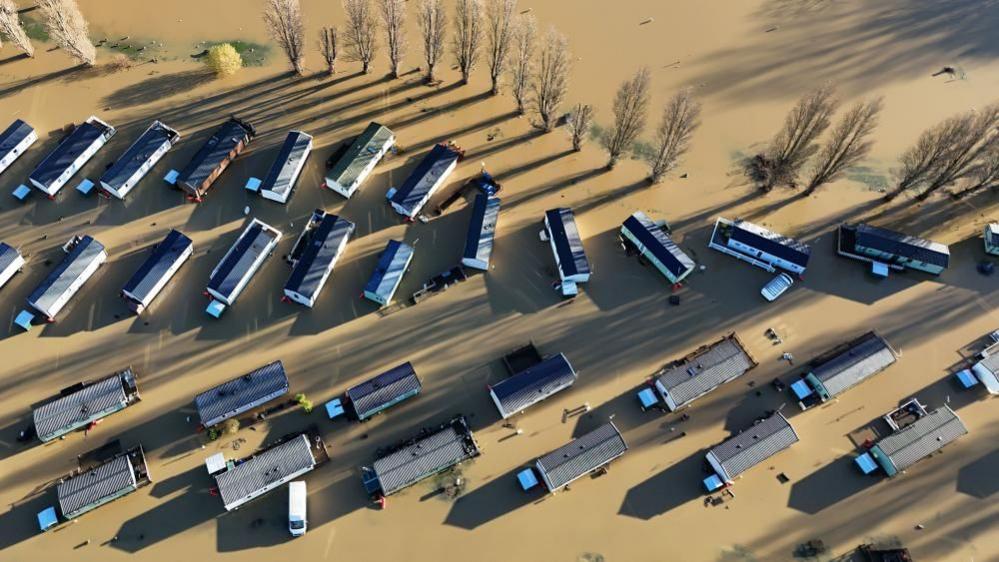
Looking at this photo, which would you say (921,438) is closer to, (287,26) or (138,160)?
(287,26)

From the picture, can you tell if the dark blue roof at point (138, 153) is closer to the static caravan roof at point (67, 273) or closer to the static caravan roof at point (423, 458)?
the static caravan roof at point (67, 273)

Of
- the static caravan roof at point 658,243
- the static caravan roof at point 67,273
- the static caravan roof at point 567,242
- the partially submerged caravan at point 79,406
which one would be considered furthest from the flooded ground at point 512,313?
the static caravan roof at point 567,242

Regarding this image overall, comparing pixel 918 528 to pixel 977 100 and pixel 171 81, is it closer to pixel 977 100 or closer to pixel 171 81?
pixel 977 100

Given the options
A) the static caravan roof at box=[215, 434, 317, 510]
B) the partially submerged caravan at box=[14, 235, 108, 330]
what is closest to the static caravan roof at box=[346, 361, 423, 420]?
the static caravan roof at box=[215, 434, 317, 510]

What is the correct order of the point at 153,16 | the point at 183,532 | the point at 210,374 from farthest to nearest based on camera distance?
the point at 153,16 < the point at 210,374 < the point at 183,532

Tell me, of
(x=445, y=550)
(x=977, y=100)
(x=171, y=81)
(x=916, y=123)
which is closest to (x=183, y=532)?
(x=445, y=550)

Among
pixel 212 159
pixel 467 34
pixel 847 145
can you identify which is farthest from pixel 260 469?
pixel 847 145

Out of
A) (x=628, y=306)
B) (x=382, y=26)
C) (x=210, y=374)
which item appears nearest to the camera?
(x=210, y=374)

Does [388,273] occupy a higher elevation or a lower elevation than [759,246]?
higher
